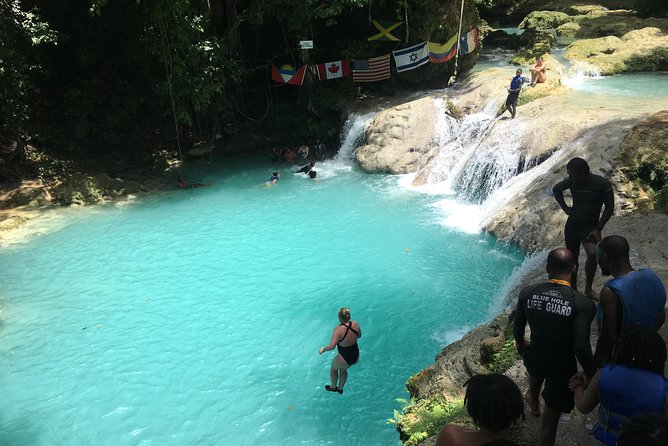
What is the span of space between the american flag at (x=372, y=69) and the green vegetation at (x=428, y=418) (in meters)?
15.6

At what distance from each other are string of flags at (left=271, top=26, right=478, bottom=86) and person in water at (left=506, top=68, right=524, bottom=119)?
5.44 m

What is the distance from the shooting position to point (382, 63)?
19188 millimetres

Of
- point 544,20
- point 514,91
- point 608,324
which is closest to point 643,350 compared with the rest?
point 608,324

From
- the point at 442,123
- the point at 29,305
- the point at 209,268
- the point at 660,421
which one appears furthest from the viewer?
the point at 442,123

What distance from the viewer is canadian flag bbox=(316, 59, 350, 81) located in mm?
19234

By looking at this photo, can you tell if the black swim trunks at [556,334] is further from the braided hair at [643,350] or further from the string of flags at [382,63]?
the string of flags at [382,63]

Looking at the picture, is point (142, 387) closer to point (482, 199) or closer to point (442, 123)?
point (482, 199)

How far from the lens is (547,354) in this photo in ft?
12.2

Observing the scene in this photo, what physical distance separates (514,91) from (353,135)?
632cm

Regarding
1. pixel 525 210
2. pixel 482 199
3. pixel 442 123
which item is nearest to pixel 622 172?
pixel 525 210

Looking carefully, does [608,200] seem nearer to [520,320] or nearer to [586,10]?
[520,320]

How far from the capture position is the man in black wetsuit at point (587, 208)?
576 cm

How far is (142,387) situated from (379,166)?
35.4 feet

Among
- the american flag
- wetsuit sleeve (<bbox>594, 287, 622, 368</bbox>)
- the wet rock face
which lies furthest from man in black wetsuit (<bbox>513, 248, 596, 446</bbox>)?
the american flag
